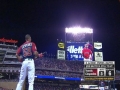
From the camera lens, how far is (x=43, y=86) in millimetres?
36625

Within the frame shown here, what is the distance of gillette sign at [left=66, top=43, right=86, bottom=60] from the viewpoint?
112 feet

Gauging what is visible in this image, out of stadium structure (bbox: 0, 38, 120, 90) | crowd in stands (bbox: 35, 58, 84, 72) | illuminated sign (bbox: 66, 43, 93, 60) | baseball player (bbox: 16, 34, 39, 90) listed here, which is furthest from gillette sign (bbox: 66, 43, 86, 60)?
baseball player (bbox: 16, 34, 39, 90)

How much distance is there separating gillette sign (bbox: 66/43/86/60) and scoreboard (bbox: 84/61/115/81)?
26431mm

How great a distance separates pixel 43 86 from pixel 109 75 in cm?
2992

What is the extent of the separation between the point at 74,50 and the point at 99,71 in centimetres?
2667

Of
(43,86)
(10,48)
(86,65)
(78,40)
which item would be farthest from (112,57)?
(86,65)

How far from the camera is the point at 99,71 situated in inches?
300

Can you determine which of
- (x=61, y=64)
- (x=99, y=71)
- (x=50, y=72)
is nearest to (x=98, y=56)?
(x=61, y=64)

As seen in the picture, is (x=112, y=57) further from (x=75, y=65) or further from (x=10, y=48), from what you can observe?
(x=10, y=48)

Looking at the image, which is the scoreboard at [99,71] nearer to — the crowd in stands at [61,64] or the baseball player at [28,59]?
the baseball player at [28,59]

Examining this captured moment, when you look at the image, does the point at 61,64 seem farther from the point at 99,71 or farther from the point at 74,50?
the point at 99,71

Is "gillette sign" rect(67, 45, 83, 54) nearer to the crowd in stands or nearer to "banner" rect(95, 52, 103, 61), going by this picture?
"banner" rect(95, 52, 103, 61)

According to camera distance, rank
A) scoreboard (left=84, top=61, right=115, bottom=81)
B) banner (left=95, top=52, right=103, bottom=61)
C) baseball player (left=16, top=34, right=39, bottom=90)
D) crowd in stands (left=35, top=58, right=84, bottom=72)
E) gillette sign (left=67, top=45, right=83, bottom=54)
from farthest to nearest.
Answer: crowd in stands (left=35, top=58, right=84, bottom=72) < banner (left=95, top=52, right=103, bottom=61) < gillette sign (left=67, top=45, right=83, bottom=54) < scoreboard (left=84, top=61, right=115, bottom=81) < baseball player (left=16, top=34, right=39, bottom=90)

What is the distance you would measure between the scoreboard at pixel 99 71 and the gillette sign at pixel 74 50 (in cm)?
2643
